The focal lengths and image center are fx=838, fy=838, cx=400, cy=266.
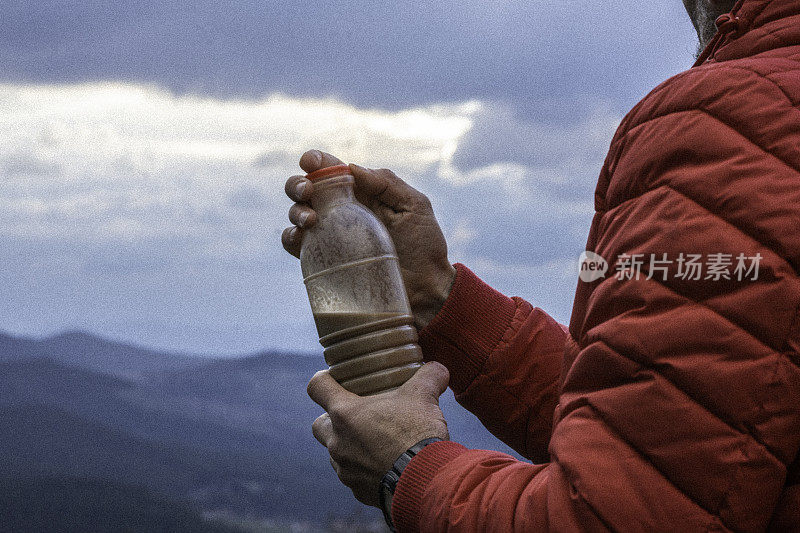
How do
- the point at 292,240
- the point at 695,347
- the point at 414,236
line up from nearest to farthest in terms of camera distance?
the point at 695,347
the point at 292,240
the point at 414,236

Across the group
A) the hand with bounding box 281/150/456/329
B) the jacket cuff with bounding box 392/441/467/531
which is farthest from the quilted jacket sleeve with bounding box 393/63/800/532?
the hand with bounding box 281/150/456/329

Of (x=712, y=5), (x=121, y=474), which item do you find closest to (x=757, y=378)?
(x=712, y=5)

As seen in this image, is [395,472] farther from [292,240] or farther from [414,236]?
[414,236]

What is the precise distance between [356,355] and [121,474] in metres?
28.6

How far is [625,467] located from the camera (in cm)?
159

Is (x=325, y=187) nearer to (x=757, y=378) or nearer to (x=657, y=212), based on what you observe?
(x=657, y=212)

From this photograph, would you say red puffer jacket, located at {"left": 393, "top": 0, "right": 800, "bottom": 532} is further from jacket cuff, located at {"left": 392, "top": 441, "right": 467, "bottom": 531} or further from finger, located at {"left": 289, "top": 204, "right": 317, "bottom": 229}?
finger, located at {"left": 289, "top": 204, "right": 317, "bottom": 229}

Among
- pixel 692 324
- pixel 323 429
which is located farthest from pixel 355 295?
pixel 692 324

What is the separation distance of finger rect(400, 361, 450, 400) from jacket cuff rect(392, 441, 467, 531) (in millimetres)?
253

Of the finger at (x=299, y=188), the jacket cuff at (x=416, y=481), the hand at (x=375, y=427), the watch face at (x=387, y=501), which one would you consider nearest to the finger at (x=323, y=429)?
the hand at (x=375, y=427)

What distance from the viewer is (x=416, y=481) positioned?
2092 mm

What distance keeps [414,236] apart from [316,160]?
0.55 m

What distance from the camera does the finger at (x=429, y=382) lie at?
2373 mm

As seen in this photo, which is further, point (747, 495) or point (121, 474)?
point (121, 474)
